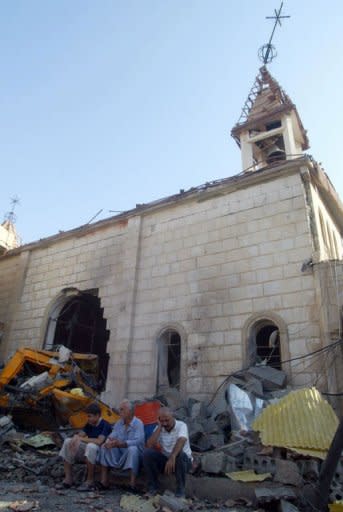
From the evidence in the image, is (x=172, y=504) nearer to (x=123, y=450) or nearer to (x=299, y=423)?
(x=123, y=450)

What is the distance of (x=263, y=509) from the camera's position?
4844mm

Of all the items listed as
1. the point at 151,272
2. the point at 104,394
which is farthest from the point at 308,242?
the point at 104,394

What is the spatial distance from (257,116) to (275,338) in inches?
434

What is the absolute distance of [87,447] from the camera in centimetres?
573

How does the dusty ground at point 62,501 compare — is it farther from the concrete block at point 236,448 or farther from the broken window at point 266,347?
the broken window at point 266,347

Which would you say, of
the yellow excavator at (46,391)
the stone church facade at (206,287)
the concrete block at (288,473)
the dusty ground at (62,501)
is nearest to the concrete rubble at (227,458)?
the concrete block at (288,473)

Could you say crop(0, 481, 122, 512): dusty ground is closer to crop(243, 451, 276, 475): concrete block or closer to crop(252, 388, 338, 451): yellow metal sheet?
crop(243, 451, 276, 475): concrete block

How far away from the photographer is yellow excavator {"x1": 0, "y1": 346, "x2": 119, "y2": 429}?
855cm

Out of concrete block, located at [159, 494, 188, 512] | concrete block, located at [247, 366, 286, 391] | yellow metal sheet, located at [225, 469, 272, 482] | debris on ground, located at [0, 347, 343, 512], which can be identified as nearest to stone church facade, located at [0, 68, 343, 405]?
concrete block, located at [247, 366, 286, 391]

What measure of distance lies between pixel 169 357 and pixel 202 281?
7.54ft

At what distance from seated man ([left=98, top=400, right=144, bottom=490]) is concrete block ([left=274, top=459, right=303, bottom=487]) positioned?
1.92 meters

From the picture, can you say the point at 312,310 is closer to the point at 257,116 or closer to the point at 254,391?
the point at 254,391

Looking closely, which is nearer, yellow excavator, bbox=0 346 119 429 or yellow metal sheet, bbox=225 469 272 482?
yellow metal sheet, bbox=225 469 272 482

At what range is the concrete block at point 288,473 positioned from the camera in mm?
5094
